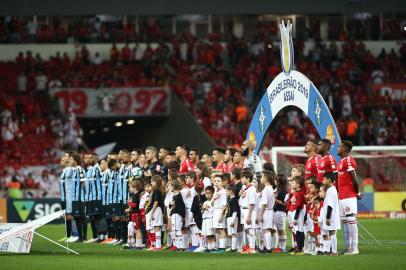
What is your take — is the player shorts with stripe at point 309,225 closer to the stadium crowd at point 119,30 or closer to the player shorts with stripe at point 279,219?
the player shorts with stripe at point 279,219

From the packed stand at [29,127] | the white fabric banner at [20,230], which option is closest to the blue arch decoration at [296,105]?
the white fabric banner at [20,230]

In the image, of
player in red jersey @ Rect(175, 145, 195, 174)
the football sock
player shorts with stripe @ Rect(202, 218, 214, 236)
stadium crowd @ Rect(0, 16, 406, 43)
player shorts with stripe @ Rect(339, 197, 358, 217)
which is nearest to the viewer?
player shorts with stripe @ Rect(339, 197, 358, 217)

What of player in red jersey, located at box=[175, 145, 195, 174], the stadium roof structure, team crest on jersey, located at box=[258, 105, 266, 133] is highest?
the stadium roof structure

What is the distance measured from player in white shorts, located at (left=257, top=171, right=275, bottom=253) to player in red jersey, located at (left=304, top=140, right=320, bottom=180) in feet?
2.16

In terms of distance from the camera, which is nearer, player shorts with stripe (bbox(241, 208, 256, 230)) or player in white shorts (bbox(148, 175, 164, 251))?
player shorts with stripe (bbox(241, 208, 256, 230))

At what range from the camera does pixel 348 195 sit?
18.7 metres

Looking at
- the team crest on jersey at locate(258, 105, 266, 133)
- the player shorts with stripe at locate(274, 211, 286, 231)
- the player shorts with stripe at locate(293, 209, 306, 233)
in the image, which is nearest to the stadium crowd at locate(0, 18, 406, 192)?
the team crest on jersey at locate(258, 105, 266, 133)

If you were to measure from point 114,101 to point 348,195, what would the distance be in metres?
23.1

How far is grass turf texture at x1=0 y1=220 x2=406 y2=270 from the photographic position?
16228 millimetres

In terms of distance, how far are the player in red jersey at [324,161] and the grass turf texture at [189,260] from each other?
1.55 metres

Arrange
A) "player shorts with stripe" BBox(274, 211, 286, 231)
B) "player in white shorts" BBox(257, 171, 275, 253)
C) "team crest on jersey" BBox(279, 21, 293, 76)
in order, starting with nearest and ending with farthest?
"player in white shorts" BBox(257, 171, 275, 253), "player shorts with stripe" BBox(274, 211, 286, 231), "team crest on jersey" BBox(279, 21, 293, 76)

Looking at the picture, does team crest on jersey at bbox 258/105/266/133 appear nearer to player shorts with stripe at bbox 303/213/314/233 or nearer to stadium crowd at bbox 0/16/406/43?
player shorts with stripe at bbox 303/213/314/233

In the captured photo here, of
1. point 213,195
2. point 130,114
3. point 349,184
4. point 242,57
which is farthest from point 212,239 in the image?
point 242,57

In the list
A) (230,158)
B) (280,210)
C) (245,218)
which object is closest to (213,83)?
(230,158)
